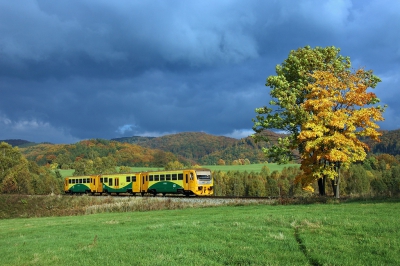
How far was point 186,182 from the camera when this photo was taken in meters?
41.9

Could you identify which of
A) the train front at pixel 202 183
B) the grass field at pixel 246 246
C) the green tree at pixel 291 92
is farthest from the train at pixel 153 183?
the grass field at pixel 246 246

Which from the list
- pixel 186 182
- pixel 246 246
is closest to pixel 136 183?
pixel 186 182

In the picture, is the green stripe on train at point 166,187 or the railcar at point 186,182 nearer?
the railcar at point 186,182

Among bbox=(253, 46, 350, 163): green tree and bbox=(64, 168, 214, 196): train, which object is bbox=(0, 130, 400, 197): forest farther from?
bbox=(253, 46, 350, 163): green tree

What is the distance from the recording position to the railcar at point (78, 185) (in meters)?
61.4

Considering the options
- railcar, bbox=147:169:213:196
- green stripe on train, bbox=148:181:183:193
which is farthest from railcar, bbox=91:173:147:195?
railcar, bbox=147:169:213:196

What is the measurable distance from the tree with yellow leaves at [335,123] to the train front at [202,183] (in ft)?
52.9

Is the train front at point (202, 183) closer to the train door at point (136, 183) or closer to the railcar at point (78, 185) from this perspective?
the train door at point (136, 183)

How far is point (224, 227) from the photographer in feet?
42.2

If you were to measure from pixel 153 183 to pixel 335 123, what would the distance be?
2828 cm

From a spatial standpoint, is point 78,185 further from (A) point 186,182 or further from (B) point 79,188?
(A) point 186,182

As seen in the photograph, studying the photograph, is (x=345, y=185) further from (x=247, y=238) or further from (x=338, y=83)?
(x=247, y=238)

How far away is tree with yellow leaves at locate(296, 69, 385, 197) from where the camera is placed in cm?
2409

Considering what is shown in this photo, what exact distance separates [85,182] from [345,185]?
7929 cm
